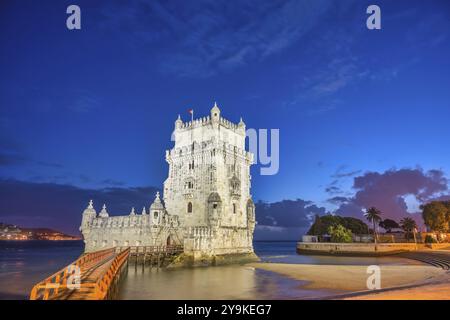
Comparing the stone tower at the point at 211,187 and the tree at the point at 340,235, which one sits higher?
the stone tower at the point at 211,187

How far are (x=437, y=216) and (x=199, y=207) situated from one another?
58430mm

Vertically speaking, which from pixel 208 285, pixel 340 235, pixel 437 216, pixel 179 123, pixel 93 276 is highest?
pixel 179 123

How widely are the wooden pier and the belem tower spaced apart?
2846mm

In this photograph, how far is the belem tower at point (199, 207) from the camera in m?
44.9

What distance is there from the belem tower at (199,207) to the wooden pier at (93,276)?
2.85 metres

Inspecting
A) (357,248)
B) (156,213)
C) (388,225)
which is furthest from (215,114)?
(388,225)

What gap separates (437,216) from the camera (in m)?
74.9

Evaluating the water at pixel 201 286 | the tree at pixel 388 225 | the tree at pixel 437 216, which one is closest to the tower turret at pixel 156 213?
the water at pixel 201 286

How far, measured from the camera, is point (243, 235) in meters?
50.6

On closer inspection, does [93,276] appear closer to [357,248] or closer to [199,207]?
[199,207]

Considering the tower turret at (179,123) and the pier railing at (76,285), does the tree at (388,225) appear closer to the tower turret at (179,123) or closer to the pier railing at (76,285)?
the tower turret at (179,123)

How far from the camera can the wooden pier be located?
1546 cm

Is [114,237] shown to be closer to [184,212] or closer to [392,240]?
[184,212]
